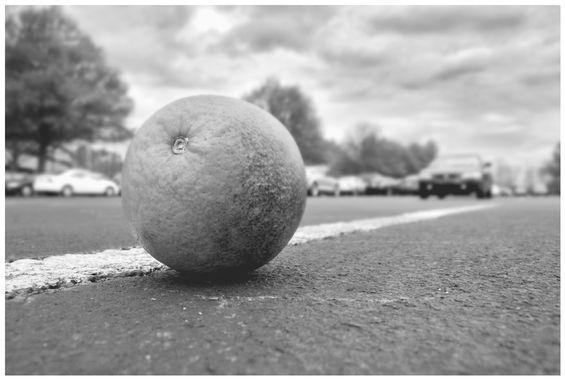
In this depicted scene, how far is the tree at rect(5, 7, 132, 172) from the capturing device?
26.4 meters

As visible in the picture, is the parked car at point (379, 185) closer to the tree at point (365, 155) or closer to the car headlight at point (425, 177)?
the car headlight at point (425, 177)

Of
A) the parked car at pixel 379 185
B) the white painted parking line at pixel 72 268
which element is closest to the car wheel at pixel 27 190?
the white painted parking line at pixel 72 268

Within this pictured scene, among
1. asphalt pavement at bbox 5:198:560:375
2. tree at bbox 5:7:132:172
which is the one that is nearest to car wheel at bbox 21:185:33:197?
tree at bbox 5:7:132:172

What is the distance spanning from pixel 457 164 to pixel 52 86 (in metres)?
22.1

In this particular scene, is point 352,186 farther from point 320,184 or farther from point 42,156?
point 42,156

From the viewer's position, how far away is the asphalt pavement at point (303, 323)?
4.90 ft

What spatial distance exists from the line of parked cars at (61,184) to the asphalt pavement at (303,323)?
20640mm

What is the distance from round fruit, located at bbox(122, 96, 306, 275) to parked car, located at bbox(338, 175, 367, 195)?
27359 mm

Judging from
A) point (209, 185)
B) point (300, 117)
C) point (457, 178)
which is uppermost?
point (300, 117)

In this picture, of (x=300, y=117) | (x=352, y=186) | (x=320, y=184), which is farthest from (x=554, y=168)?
(x=320, y=184)

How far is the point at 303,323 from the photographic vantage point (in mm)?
1862

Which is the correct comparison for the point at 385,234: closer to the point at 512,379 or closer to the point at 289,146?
the point at 289,146

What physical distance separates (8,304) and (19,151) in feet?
105

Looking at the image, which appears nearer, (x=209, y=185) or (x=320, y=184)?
(x=209, y=185)
